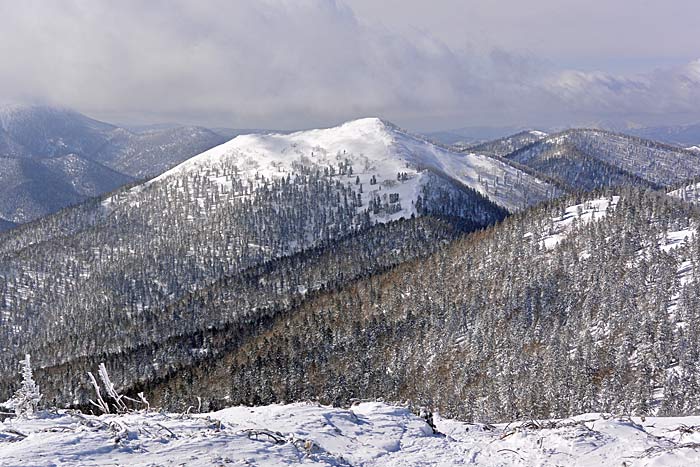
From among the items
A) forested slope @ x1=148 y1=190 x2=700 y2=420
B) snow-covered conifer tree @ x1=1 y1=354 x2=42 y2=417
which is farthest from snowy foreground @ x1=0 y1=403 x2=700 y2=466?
forested slope @ x1=148 y1=190 x2=700 y2=420

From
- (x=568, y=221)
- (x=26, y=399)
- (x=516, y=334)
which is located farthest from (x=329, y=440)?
(x=568, y=221)

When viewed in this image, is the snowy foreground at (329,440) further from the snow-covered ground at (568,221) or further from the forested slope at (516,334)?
the snow-covered ground at (568,221)

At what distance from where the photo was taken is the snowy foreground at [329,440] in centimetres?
1337

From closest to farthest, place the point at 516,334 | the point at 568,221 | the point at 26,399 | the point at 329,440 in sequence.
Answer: the point at 329,440 < the point at 26,399 < the point at 516,334 < the point at 568,221

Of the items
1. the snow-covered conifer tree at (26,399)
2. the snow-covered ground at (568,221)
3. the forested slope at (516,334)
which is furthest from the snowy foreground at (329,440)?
the snow-covered ground at (568,221)

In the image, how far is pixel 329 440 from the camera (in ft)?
54.7

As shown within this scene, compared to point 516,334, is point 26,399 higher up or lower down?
higher up

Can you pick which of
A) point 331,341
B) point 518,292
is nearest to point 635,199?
point 518,292

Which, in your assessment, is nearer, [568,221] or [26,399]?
[26,399]

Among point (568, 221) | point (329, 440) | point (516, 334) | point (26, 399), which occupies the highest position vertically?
point (568, 221)

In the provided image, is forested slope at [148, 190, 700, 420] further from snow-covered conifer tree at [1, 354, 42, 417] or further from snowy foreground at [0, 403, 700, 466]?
snow-covered conifer tree at [1, 354, 42, 417]

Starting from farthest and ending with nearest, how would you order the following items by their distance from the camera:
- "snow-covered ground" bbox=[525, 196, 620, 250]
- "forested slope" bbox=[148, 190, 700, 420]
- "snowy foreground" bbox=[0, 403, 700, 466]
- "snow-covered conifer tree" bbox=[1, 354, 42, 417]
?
"snow-covered ground" bbox=[525, 196, 620, 250] → "forested slope" bbox=[148, 190, 700, 420] → "snow-covered conifer tree" bbox=[1, 354, 42, 417] → "snowy foreground" bbox=[0, 403, 700, 466]

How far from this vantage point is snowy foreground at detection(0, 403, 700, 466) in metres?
13.4

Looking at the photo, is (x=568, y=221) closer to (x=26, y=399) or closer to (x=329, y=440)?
(x=329, y=440)
